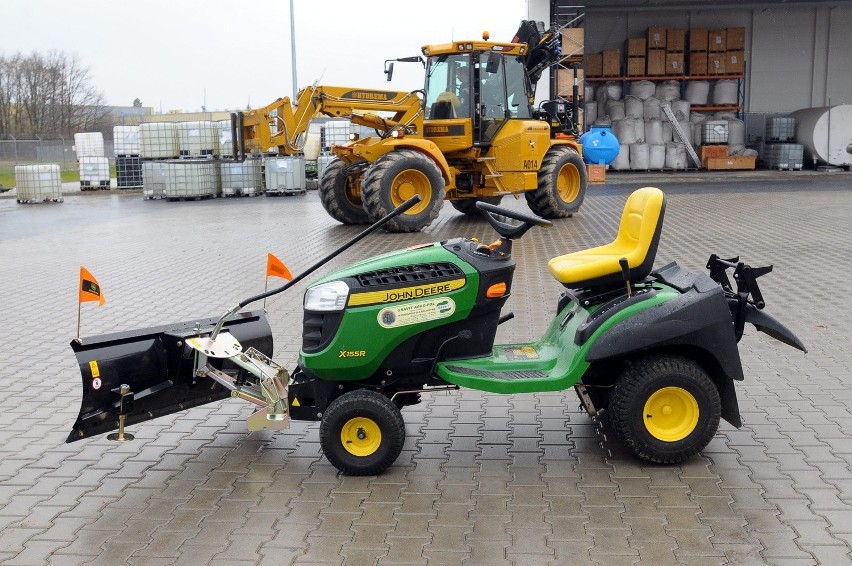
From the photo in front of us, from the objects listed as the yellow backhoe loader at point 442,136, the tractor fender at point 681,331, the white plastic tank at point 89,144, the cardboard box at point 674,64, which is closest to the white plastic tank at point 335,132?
the white plastic tank at point 89,144

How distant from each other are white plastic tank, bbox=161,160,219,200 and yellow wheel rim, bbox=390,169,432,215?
35.6ft

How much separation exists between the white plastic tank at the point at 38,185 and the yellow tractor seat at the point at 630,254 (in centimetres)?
2216

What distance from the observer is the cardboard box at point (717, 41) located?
103ft

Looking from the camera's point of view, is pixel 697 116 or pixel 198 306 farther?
pixel 697 116

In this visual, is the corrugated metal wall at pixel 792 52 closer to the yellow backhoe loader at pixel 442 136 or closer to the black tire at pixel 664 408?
the yellow backhoe loader at pixel 442 136

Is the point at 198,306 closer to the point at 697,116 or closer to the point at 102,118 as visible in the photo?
the point at 697,116

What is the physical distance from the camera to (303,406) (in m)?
5.14

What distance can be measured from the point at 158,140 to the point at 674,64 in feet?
52.5

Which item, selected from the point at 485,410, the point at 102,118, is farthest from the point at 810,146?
the point at 102,118

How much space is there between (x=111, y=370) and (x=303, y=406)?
0.98 meters

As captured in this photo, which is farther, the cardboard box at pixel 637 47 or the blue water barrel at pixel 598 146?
the cardboard box at pixel 637 47

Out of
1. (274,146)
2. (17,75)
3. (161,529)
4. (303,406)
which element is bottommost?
(161,529)

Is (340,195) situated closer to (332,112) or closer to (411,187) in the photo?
(332,112)

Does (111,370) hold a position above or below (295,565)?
above
